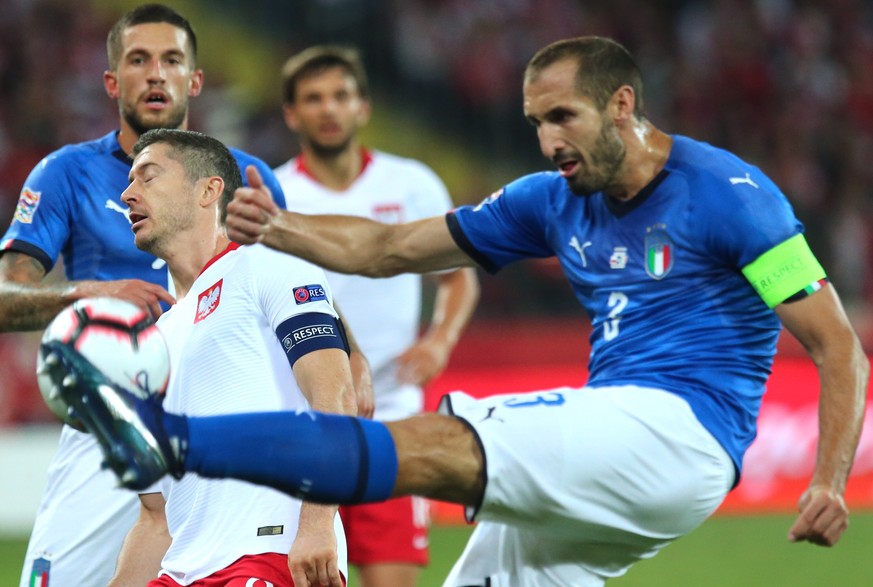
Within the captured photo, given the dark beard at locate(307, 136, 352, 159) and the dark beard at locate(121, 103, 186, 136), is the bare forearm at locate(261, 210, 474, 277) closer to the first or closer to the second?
the dark beard at locate(121, 103, 186, 136)

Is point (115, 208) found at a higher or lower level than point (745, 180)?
higher

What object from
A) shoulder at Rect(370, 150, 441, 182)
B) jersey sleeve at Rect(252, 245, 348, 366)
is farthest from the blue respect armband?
shoulder at Rect(370, 150, 441, 182)

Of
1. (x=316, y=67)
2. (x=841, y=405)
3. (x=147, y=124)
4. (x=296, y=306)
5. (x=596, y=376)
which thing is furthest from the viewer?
(x=316, y=67)

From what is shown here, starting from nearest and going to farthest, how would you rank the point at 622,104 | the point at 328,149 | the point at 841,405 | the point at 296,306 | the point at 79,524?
the point at 296,306 → the point at 841,405 → the point at 622,104 → the point at 79,524 → the point at 328,149

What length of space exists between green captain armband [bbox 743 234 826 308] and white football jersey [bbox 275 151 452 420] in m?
2.57

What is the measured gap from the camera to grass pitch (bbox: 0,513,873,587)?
8031mm

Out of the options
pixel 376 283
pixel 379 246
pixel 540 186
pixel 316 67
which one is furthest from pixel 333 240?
pixel 316 67

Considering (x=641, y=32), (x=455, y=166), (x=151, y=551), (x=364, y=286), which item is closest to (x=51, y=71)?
(x=455, y=166)

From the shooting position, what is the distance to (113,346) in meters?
3.23

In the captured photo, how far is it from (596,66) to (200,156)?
1.33 meters

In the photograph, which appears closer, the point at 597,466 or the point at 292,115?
the point at 597,466

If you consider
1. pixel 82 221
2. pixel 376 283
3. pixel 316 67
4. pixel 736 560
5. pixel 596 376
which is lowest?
pixel 736 560

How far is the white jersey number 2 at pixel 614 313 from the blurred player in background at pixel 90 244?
1.42 m

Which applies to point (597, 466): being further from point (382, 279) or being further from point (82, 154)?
point (382, 279)
